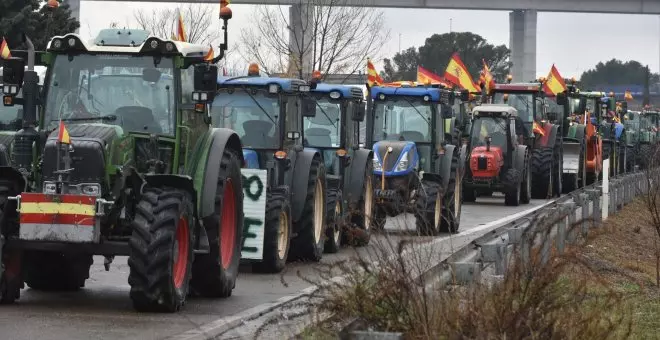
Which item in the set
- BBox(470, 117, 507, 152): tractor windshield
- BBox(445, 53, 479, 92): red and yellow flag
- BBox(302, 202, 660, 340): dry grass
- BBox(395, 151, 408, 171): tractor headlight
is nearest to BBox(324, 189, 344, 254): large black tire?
BBox(395, 151, 408, 171): tractor headlight

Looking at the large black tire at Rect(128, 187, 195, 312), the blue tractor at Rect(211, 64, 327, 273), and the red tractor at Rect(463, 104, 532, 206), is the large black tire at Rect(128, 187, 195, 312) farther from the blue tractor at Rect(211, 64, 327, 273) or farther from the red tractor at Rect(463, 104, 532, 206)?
the red tractor at Rect(463, 104, 532, 206)

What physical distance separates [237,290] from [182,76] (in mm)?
2550

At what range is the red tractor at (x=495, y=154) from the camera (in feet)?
114

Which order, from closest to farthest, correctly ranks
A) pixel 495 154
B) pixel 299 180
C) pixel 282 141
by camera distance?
pixel 282 141 → pixel 299 180 → pixel 495 154

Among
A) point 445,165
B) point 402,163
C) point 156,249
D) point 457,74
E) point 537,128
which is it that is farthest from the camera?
point 537,128

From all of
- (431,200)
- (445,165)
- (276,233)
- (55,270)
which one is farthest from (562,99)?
(55,270)

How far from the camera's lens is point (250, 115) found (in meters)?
18.2

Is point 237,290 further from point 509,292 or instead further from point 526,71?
point 526,71

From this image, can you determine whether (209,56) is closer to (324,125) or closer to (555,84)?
(324,125)

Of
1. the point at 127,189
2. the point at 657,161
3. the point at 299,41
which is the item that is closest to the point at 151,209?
the point at 127,189

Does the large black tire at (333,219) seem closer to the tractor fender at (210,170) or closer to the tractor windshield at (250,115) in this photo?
the tractor windshield at (250,115)

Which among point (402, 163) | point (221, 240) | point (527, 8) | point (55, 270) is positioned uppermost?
point (527, 8)

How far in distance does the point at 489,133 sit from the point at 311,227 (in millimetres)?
17799

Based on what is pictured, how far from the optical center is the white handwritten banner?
1642 centimetres
